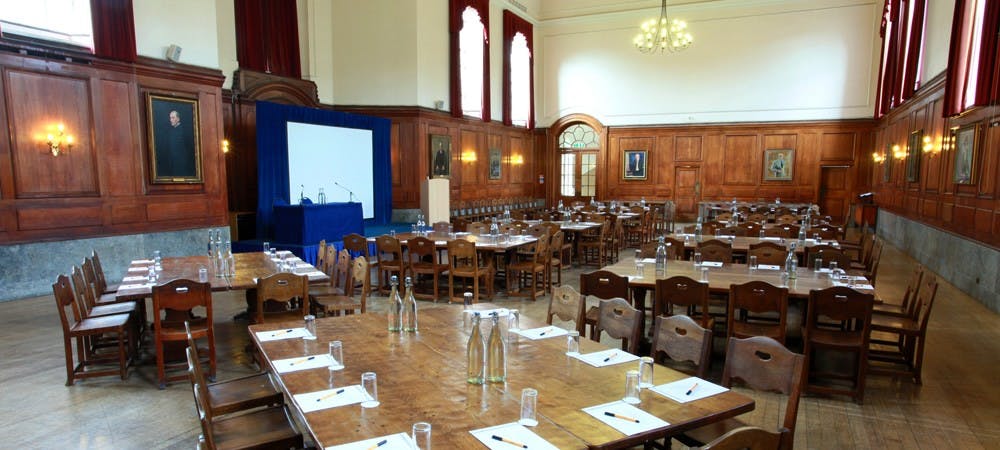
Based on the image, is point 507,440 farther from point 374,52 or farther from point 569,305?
point 374,52

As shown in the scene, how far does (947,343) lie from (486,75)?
14.0m

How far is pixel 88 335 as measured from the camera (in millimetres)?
4840

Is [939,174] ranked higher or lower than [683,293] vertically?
higher

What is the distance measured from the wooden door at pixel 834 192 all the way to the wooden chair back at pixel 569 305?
1774cm

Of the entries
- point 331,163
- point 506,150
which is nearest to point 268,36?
point 331,163

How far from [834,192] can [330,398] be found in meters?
20.2

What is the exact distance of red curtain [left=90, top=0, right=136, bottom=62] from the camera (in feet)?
27.9

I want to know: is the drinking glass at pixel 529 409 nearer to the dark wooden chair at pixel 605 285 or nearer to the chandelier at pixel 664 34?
the dark wooden chair at pixel 605 285

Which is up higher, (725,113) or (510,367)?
(725,113)

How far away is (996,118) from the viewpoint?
7.66 meters

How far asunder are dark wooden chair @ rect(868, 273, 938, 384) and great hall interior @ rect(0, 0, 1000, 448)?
45 millimetres

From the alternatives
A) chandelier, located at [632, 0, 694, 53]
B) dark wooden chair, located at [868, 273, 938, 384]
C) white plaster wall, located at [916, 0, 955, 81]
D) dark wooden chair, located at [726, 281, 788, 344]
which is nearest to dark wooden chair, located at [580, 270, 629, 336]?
dark wooden chair, located at [726, 281, 788, 344]

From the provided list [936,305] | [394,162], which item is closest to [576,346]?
[936,305]

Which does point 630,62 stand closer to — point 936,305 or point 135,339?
point 936,305
